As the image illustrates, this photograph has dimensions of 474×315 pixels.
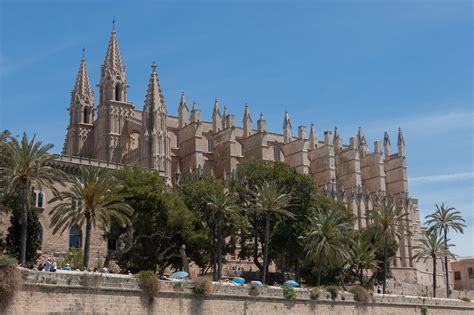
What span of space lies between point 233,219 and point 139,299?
22.8 meters

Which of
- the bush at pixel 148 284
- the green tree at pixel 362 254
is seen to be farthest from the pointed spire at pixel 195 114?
the bush at pixel 148 284

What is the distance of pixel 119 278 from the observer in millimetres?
32875

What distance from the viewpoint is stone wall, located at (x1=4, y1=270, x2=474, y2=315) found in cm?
2970

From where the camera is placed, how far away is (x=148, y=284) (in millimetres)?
33719

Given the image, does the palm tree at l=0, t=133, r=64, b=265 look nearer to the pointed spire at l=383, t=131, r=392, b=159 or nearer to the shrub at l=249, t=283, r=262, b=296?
the shrub at l=249, t=283, r=262, b=296

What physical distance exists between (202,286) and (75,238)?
2341cm

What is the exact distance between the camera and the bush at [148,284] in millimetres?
33688

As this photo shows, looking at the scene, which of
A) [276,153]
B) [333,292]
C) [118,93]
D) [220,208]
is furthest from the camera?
[276,153]

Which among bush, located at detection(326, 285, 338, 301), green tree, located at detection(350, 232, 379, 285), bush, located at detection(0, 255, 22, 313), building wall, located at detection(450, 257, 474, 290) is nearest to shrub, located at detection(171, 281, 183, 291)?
bush, located at detection(0, 255, 22, 313)

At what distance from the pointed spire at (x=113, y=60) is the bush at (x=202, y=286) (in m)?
49.2

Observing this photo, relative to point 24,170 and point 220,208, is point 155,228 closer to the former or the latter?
point 220,208

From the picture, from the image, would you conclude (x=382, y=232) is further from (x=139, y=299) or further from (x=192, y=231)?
(x=139, y=299)

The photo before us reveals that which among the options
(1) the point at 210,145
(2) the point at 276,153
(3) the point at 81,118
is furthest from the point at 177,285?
(2) the point at 276,153

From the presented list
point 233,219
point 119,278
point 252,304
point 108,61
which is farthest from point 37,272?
point 108,61
